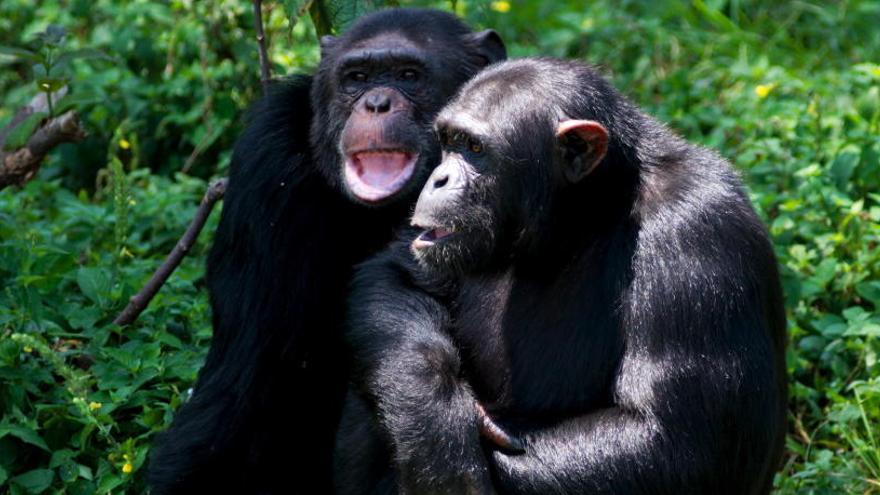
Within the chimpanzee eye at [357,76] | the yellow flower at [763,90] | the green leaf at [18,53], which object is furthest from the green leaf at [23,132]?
the yellow flower at [763,90]

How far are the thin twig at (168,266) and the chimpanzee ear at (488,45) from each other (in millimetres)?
1330

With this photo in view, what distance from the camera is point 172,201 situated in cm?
814

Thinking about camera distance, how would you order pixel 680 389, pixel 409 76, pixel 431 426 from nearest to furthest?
pixel 680 389, pixel 431 426, pixel 409 76

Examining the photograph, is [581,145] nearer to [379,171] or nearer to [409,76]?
[379,171]

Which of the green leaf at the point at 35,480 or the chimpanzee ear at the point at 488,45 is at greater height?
the chimpanzee ear at the point at 488,45

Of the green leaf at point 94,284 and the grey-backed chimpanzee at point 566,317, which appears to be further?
the green leaf at point 94,284

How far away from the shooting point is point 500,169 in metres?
5.52

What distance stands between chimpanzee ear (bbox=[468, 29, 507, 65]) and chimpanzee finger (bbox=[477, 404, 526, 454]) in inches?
75.5

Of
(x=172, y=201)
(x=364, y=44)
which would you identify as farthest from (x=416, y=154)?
(x=172, y=201)

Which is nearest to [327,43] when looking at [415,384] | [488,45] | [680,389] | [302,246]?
[488,45]

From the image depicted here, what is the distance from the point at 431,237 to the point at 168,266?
1.88 m

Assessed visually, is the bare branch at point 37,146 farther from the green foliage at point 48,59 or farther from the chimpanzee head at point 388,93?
the chimpanzee head at point 388,93

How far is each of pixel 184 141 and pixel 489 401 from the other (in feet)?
15.0

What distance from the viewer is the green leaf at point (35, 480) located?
6.09 m
